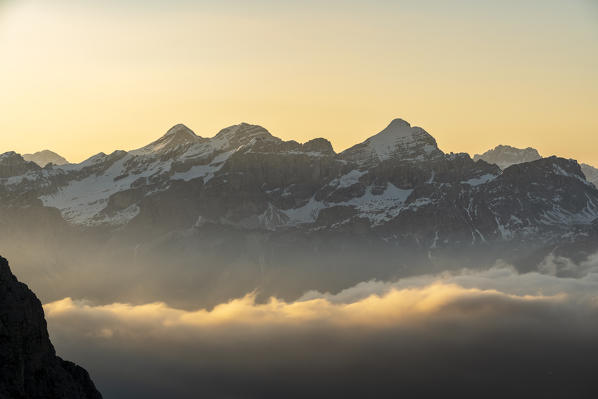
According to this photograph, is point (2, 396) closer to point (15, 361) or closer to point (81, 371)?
point (15, 361)

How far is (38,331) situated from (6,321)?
8.70m

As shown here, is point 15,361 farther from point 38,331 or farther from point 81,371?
point 81,371

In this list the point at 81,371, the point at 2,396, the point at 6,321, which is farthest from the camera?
the point at 81,371

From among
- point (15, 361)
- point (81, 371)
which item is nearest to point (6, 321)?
point (15, 361)

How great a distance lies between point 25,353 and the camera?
15975 cm

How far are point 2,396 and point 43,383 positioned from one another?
1692cm

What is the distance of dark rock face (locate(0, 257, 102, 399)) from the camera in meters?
154

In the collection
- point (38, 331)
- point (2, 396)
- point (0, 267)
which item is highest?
point (0, 267)

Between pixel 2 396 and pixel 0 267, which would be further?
pixel 0 267

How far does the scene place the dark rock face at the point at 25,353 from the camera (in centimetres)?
15362

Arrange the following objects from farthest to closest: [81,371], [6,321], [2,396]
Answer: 1. [81,371]
2. [6,321]
3. [2,396]

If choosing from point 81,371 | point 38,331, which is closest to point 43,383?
point 38,331

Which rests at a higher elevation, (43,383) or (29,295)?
(29,295)

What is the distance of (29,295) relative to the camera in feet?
540
